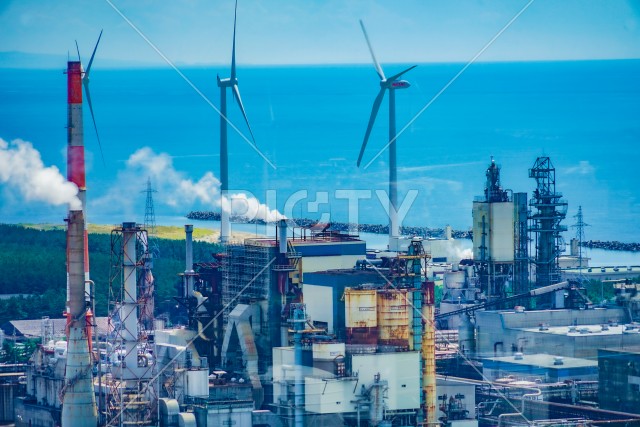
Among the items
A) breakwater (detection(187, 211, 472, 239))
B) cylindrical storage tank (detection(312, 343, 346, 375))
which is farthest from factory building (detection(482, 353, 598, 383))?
breakwater (detection(187, 211, 472, 239))

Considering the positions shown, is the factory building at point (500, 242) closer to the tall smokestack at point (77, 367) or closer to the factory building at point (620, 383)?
the factory building at point (620, 383)

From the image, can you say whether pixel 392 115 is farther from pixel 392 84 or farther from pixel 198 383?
pixel 198 383

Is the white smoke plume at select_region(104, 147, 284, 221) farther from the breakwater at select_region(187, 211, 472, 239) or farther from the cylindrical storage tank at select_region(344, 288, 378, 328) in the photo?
the cylindrical storage tank at select_region(344, 288, 378, 328)

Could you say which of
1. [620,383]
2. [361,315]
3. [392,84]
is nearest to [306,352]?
[361,315]

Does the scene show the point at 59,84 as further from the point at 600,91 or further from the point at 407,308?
the point at 407,308

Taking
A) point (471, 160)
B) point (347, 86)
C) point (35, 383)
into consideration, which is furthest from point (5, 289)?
point (347, 86)

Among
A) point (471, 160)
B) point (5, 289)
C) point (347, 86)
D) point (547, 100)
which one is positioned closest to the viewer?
point (5, 289)

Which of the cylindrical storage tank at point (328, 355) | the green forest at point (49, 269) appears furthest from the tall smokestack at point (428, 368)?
the green forest at point (49, 269)
